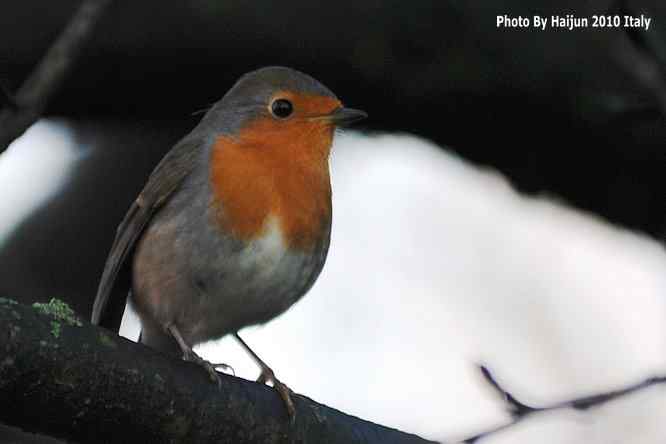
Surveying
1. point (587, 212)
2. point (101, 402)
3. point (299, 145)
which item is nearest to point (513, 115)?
point (587, 212)

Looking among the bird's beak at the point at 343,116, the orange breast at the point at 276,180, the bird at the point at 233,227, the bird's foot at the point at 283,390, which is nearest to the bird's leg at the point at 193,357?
the bird at the point at 233,227

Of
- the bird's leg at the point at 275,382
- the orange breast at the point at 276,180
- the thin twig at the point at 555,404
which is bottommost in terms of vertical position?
the bird's leg at the point at 275,382

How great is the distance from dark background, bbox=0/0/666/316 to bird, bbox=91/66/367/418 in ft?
1.80

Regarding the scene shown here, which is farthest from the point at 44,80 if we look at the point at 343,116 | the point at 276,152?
the point at 343,116

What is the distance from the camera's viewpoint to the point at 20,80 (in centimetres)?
468

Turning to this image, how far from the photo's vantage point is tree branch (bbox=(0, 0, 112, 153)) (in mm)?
2691

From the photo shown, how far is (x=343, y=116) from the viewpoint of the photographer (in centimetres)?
425

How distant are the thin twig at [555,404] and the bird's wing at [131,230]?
4.87 feet

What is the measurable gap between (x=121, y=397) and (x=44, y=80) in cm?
66

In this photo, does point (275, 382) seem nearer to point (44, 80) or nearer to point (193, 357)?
point (193, 357)

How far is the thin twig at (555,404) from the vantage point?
99.8 inches

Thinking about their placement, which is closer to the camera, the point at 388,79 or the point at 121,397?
the point at 121,397

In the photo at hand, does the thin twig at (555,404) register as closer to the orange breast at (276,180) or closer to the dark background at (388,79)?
the orange breast at (276,180)

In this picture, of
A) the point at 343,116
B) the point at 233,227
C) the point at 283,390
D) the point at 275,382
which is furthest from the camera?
the point at 343,116
